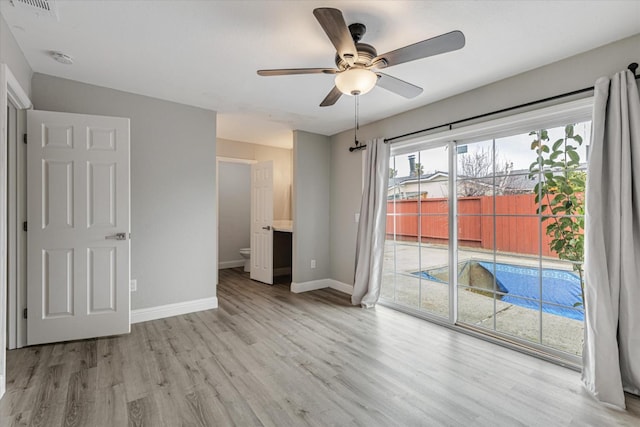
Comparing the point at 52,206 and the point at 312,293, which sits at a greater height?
the point at 52,206

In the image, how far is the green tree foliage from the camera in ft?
7.92

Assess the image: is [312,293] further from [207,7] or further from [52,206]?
[207,7]

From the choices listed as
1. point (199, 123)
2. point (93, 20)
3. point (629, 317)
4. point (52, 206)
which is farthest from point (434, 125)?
point (52, 206)

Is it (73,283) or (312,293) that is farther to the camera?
(312,293)

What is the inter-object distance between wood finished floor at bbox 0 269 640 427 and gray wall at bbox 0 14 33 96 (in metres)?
2.24

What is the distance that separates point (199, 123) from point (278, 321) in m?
2.51

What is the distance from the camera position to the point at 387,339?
2.88m

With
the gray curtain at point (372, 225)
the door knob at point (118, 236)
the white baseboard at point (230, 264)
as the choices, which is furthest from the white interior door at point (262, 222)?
the door knob at point (118, 236)

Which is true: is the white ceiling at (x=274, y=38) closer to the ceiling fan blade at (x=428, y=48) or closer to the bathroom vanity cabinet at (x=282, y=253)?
the ceiling fan blade at (x=428, y=48)

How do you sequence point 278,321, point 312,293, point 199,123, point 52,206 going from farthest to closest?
point 312,293, point 199,123, point 278,321, point 52,206

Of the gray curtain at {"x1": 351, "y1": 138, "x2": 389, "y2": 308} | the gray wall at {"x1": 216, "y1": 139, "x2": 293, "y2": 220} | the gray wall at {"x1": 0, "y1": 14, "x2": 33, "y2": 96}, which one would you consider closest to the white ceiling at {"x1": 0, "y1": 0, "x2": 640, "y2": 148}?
the gray wall at {"x1": 0, "y1": 14, "x2": 33, "y2": 96}

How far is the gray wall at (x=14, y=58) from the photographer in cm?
200

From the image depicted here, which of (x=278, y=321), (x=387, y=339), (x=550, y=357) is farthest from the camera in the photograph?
(x=278, y=321)

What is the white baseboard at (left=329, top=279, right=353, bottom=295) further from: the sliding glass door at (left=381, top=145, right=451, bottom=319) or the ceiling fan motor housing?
the ceiling fan motor housing
